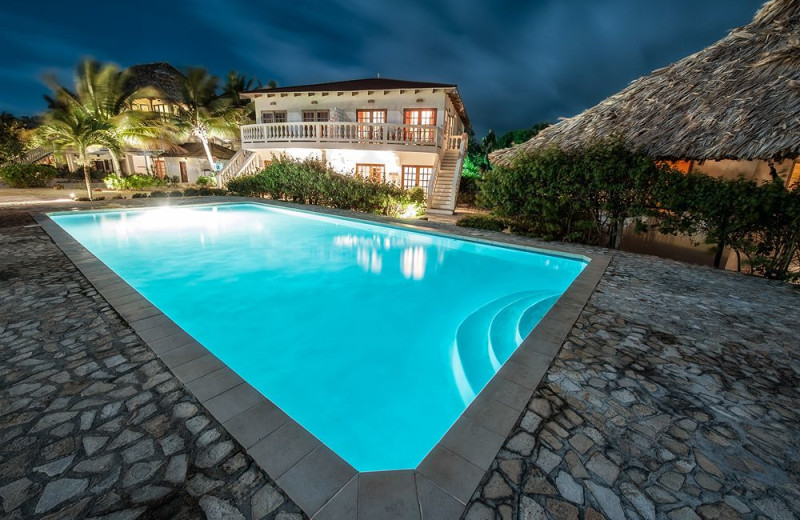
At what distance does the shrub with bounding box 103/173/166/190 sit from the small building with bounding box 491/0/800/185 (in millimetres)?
21408

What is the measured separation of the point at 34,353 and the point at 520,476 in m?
4.30

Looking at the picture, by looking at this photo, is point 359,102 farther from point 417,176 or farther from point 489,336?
point 489,336

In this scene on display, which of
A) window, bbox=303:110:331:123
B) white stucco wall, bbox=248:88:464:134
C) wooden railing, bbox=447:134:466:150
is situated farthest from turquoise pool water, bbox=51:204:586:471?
window, bbox=303:110:331:123

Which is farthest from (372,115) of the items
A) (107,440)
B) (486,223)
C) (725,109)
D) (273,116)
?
(107,440)

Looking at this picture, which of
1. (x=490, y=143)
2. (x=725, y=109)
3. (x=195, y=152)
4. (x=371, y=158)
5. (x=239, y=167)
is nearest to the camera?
(x=725, y=109)

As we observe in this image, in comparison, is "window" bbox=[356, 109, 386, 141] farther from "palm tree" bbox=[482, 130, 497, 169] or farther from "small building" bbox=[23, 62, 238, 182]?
"small building" bbox=[23, 62, 238, 182]

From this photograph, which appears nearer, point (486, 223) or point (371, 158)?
point (486, 223)

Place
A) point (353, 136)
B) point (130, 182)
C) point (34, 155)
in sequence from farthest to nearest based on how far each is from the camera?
point (34, 155)
point (130, 182)
point (353, 136)

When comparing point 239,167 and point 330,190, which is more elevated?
point 239,167

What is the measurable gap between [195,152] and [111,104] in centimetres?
579

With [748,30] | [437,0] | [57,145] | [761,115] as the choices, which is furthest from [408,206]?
[437,0]

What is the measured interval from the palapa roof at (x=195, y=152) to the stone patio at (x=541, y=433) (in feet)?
80.1

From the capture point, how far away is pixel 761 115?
23.3ft

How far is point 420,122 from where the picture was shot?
1811 centimetres
